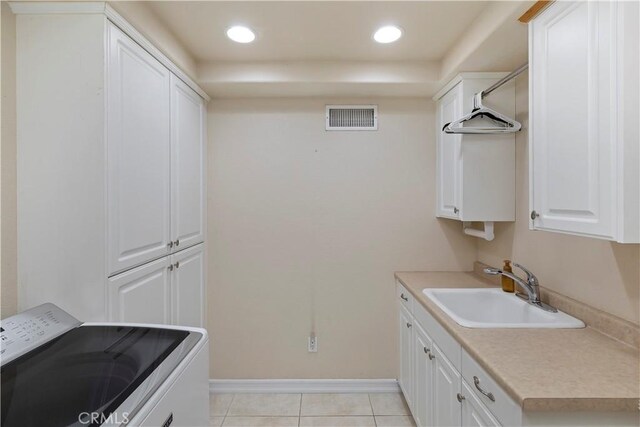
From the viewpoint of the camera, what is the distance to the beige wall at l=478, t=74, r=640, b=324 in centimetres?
121

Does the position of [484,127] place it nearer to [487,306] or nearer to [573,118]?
[573,118]

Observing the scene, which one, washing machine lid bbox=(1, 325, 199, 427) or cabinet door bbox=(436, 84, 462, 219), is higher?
cabinet door bbox=(436, 84, 462, 219)

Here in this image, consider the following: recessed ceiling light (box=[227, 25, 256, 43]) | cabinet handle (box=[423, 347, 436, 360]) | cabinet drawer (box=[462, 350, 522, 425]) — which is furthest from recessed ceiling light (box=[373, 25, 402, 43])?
cabinet handle (box=[423, 347, 436, 360])

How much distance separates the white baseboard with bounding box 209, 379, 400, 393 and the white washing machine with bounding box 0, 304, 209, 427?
1.24 meters

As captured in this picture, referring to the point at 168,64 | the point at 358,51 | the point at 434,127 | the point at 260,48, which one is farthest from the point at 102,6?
the point at 434,127

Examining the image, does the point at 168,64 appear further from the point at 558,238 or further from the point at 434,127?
the point at 558,238

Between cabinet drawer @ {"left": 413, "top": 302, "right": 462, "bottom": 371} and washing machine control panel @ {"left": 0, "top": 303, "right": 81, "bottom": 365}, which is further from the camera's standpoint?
cabinet drawer @ {"left": 413, "top": 302, "right": 462, "bottom": 371}

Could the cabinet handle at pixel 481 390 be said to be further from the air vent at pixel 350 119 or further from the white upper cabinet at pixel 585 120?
the air vent at pixel 350 119

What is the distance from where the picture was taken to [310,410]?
2.12 meters

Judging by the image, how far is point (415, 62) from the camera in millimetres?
2045

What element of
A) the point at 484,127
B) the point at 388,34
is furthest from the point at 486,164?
the point at 388,34

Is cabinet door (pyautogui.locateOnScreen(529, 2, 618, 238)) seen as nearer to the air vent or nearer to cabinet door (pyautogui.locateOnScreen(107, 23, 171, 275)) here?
the air vent

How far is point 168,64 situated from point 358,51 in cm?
115

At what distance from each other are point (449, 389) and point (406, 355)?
74 cm
